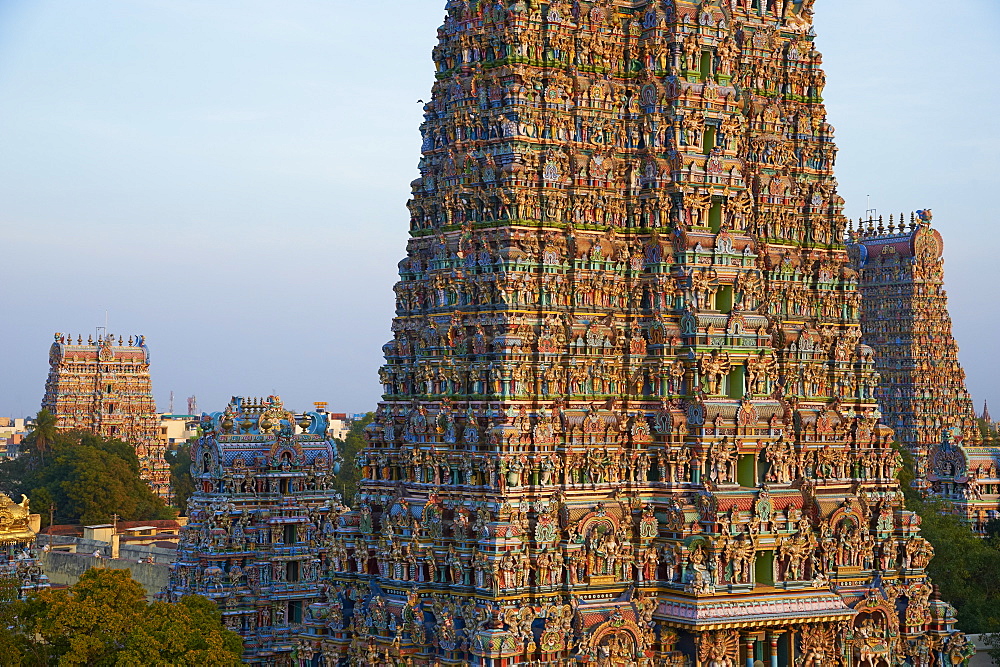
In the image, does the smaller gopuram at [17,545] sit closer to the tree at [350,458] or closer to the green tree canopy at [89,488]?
the tree at [350,458]

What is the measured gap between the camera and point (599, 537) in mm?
35938

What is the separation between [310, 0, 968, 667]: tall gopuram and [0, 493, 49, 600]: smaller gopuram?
9654mm

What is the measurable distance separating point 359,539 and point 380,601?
7.74 ft

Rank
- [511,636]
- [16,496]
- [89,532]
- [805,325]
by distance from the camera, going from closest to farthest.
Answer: [511,636], [805,325], [89,532], [16,496]

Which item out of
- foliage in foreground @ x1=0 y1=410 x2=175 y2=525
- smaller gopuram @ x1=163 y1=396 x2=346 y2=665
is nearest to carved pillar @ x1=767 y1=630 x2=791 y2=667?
smaller gopuram @ x1=163 y1=396 x2=346 y2=665

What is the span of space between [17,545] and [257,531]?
660 cm

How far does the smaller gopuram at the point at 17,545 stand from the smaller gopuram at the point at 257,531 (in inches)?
151

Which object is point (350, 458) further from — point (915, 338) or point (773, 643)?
point (773, 643)

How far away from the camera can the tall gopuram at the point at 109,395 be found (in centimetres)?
10844

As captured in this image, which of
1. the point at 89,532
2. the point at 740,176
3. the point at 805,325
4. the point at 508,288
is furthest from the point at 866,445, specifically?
the point at 89,532

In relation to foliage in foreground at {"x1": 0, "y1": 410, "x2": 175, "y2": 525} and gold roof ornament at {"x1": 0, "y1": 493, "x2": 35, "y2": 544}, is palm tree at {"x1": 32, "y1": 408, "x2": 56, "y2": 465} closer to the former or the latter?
foliage in foreground at {"x1": 0, "y1": 410, "x2": 175, "y2": 525}

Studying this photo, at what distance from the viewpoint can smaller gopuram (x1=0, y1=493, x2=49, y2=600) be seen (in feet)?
140

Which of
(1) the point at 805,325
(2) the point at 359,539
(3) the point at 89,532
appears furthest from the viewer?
(3) the point at 89,532

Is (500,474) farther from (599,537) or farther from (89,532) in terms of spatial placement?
(89,532)
